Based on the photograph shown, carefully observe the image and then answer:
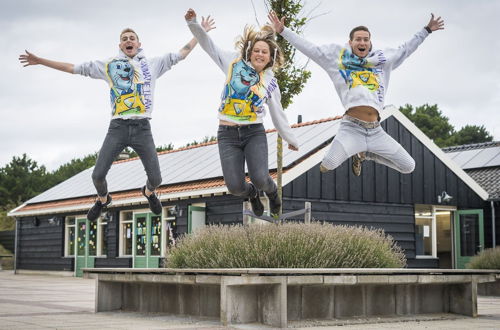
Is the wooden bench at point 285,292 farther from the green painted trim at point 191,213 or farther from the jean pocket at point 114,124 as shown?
the green painted trim at point 191,213

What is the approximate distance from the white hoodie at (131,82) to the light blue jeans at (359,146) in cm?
214

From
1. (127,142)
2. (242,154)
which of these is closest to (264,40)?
(242,154)

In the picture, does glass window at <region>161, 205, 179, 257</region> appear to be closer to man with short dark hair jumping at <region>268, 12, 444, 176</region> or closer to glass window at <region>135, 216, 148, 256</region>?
glass window at <region>135, 216, 148, 256</region>

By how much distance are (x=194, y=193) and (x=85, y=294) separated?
5360 millimetres

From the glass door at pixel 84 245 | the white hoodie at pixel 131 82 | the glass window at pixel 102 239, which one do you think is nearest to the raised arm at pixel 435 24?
the white hoodie at pixel 131 82

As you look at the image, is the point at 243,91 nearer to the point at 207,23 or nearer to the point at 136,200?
the point at 207,23

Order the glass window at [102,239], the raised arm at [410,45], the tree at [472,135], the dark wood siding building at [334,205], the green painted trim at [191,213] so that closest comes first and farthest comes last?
1. the raised arm at [410,45]
2. the dark wood siding building at [334,205]
3. the green painted trim at [191,213]
4. the glass window at [102,239]
5. the tree at [472,135]

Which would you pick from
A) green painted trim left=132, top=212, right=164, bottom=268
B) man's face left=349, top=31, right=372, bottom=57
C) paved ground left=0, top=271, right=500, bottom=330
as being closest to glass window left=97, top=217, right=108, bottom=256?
green painted trim left=132, top=212, right=164, bottom=268

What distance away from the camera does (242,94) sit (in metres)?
8.02

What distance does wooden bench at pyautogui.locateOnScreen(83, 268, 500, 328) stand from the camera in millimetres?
9227

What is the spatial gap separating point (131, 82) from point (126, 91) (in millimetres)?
116

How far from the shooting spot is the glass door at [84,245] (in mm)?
27219

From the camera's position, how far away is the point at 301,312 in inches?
391

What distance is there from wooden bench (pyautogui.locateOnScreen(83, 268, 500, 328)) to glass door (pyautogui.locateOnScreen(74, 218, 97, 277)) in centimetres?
1548
